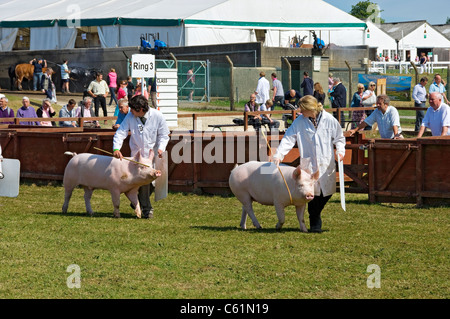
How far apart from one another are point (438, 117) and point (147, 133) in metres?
5.93

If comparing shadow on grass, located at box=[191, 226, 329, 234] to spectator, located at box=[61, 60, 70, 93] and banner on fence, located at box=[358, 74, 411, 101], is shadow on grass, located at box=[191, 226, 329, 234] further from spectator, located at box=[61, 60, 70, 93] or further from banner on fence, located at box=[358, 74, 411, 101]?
spectator, located at box=[61, 60, 70, 93]

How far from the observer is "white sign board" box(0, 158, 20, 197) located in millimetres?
12977

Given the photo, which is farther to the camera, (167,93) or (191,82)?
(191,82)

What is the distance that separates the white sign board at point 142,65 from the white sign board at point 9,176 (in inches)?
324

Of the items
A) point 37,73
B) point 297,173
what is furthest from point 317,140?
point 37,73

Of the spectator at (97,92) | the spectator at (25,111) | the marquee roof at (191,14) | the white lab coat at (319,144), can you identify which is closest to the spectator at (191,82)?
the spectator at (97,92)

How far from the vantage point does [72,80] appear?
45.0 metres

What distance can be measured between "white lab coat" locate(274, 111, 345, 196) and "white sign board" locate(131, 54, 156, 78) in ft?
34.8

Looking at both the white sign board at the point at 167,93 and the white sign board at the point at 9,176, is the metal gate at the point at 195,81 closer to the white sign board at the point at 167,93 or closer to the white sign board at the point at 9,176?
the white sign board at the point at 167,93

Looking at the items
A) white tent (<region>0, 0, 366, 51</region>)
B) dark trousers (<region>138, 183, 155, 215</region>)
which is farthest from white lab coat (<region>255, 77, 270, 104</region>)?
white tent (<region>0, 0, 366, 51</region>)

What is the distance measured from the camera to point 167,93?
23984mm

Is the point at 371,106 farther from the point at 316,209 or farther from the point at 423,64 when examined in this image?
the point at 423,64
